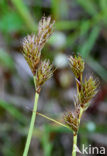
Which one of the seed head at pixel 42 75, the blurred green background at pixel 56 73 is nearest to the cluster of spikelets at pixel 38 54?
the seed head at pixel 42 75

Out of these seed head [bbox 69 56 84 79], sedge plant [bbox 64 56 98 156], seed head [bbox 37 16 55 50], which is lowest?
sedge plant [bbox 64 56 98 156]

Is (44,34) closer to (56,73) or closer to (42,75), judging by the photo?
(42,75)

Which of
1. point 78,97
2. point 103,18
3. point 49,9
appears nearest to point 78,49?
point 103,18

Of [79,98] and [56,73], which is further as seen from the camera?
[56,73]

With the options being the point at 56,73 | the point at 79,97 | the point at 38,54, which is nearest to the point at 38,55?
the point at 38,54

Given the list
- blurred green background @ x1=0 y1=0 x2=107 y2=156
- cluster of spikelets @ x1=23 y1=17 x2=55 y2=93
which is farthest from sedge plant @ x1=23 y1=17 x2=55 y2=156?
blurred green background @ x1=0 y1=0 x2=107 y2=156

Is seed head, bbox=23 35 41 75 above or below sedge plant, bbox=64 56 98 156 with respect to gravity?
above

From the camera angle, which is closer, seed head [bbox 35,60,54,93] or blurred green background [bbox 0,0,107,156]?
seed head [bbox 35,60,54,93]

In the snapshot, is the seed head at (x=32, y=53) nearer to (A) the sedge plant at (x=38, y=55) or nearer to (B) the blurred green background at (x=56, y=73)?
(A) the sedge plant at (x=38, y=55)

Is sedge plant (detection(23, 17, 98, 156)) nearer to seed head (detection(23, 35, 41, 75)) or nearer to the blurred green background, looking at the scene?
seed head (detection(23, 35, 41, 75))
